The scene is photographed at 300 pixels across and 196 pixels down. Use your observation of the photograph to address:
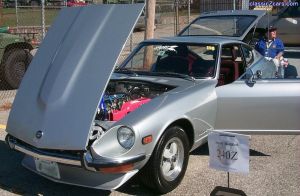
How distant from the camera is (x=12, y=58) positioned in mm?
10367

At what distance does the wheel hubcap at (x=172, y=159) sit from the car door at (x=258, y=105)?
764 mm

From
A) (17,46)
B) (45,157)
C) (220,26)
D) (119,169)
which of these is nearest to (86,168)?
(119,169)

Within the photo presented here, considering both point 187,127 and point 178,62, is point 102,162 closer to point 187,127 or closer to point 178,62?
point 187,127

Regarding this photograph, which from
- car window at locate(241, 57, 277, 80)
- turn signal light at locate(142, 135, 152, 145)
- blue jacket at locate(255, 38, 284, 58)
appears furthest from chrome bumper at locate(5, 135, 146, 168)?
blue jacket at locate(255, 38, 284, 58)

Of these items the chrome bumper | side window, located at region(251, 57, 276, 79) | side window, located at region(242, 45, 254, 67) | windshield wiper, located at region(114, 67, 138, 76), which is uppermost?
side window, located at region(242, 45, 254, 67)

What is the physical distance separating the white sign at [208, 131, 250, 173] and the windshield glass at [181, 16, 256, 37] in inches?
141

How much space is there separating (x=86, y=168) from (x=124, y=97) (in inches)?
51.5

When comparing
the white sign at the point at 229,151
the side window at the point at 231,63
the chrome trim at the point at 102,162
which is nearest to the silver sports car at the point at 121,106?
the chrome trim at the point at 102,162

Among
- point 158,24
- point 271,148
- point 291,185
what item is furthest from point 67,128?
point 158,24

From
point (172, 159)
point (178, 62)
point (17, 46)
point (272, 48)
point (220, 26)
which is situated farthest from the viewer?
point (17, 46)

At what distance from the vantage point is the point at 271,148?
602cm

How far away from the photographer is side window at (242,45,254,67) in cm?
643

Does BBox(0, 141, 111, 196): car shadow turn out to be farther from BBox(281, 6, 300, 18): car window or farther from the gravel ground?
BBox(281, 6, 300, 18): car window

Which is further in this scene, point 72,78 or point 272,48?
point 272,48
